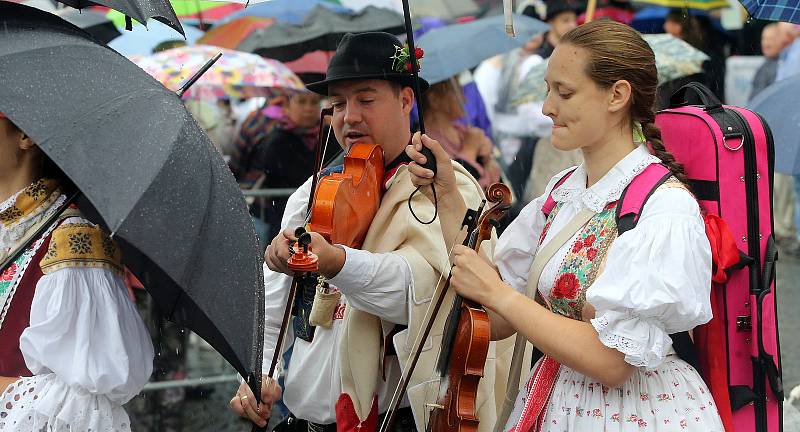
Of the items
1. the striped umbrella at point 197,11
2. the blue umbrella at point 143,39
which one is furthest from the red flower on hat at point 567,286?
the blue umbrella at point 143,39

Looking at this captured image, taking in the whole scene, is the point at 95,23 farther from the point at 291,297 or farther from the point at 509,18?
the point at 509,18

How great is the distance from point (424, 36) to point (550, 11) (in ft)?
10.9

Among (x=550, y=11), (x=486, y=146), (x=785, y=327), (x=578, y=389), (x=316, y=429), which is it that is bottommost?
(x=785, y=327)

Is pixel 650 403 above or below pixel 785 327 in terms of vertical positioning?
above

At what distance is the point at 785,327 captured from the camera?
8.85m

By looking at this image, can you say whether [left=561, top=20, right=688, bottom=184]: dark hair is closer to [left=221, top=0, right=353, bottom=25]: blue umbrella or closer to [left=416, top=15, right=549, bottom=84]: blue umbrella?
[left=416, top=15, right=549, bottom=84]: blue umbrella

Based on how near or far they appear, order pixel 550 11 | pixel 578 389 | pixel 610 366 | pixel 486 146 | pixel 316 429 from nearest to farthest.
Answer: pixel 610 366
pixel 578 389
pixel 316 429
pixel 486 146
pixel 550 11

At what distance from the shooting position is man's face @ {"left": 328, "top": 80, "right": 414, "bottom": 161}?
12.5 feet

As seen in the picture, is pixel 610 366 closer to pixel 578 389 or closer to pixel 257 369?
pixel 578 389

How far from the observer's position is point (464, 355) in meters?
3.17

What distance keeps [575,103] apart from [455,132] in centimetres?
377

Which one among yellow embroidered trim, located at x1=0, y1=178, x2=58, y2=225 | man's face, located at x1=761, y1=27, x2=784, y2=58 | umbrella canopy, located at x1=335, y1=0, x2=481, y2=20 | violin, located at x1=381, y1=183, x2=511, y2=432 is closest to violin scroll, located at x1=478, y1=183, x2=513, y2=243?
violin, located at x1=381, y1=183, x2=511, y2=432

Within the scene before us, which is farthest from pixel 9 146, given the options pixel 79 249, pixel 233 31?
pixel 233 31

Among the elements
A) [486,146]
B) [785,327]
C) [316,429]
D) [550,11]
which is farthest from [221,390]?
[550,11]
